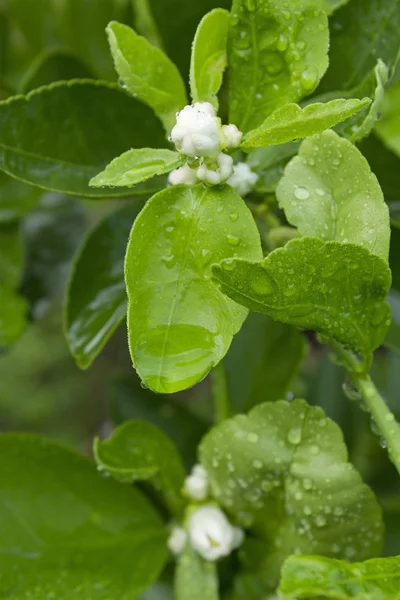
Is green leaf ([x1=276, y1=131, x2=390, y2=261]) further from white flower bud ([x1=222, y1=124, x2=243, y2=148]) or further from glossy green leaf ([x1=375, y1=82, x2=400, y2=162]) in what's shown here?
glossy green leaf ([x1=375, y1=82, x2=400, y2=162])

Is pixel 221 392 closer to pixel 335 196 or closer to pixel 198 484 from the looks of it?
pixel 198 484

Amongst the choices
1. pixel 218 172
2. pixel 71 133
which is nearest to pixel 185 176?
pixel 218 172

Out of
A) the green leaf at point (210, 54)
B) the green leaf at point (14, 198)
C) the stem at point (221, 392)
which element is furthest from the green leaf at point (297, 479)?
the green leaf at point (14, 198)

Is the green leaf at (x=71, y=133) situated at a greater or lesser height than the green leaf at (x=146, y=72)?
lesser

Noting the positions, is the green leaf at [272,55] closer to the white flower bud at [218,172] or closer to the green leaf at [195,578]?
the white flower bud at [218,172]

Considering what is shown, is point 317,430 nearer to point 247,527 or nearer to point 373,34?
point 247,527

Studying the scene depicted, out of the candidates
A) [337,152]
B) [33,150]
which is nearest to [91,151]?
[33,150]
